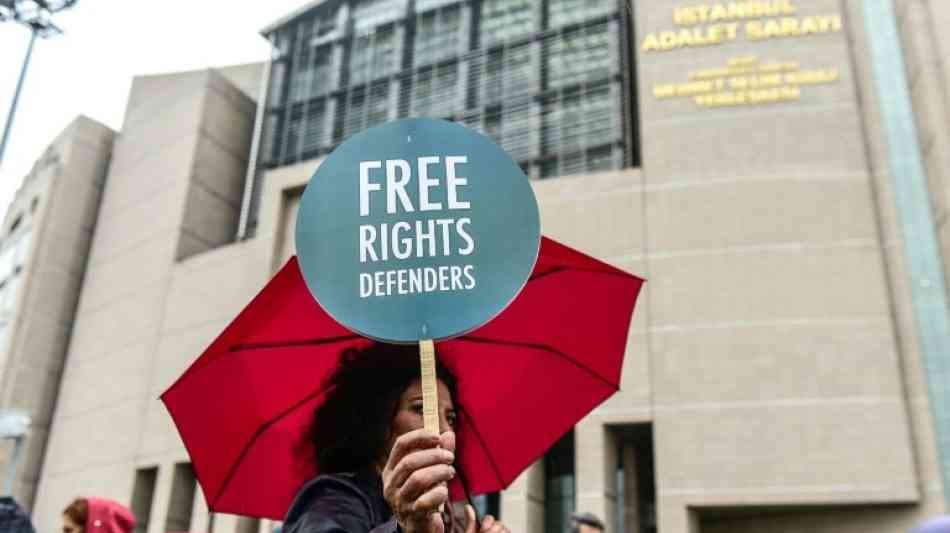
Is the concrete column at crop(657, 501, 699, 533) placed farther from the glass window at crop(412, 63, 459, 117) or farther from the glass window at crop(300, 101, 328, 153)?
the glass window at crop(300, 101, 328, 153)

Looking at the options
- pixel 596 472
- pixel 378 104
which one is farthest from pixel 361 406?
pixel 378 104

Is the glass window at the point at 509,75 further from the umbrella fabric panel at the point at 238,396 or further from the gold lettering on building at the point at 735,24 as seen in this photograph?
the umbrella fabric panel at the point at 238,396

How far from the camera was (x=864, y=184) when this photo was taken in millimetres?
21156

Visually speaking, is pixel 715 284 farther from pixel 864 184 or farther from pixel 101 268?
pixel 101 268

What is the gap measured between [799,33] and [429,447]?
24.0m

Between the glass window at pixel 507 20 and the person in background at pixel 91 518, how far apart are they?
25.3 meters

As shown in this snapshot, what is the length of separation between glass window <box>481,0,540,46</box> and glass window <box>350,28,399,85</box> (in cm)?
342

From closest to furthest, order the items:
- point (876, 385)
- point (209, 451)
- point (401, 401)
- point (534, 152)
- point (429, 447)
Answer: point (429, 447), point (401, 401), point (209, 451), point (876, 385), point (534, 152)

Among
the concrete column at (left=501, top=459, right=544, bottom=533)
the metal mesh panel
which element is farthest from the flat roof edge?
the concrete column at (left=501, top=459, right=544, bottom=533)

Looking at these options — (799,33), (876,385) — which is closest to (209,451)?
(876,385)

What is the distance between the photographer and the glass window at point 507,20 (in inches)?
1120

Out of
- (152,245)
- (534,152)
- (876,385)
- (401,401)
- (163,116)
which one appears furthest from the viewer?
(163,116)

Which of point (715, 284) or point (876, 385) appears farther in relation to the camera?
point (715, 284)

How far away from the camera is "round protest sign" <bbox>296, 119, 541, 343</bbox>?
1827 millimetres
